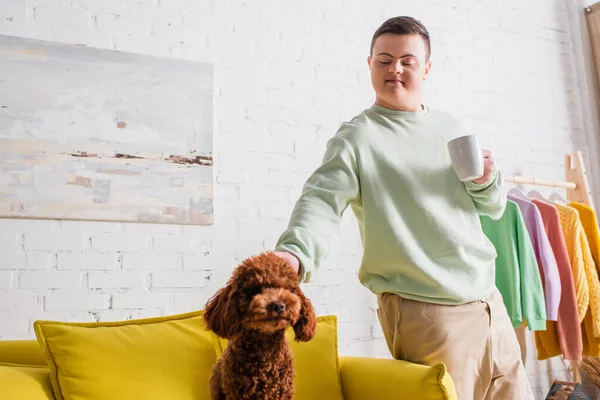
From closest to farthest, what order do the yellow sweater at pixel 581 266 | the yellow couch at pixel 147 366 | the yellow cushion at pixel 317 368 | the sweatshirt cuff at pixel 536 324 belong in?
the yellow couch at pixel 147 366 → the yellow cushion at pixel 317 368 → the sweatshirt cuff at pixel 536 324 → the yellow sweater at pixel 581 266

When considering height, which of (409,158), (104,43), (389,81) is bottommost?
(409,158)

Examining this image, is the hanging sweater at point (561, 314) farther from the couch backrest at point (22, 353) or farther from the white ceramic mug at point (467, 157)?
the couch backrest at point (22, 353)

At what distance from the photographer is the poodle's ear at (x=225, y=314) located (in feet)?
3.03

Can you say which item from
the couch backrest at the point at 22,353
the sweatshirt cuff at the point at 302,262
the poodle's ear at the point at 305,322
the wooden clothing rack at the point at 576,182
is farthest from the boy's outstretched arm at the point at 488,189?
the wooden clothing rack at the point at 576,182

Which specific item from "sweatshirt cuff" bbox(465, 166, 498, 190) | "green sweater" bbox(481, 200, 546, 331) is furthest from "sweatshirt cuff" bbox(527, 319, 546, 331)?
"sweatshirt cuff" bbox(465, 166, 498, 190)

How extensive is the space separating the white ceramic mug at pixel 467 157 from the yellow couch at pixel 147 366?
1.57 ft

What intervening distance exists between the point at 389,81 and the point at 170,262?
126 centimetres

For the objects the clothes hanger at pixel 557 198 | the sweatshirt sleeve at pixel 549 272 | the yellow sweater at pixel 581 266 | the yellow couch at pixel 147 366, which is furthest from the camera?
the clothes hanger at pixel 557 198

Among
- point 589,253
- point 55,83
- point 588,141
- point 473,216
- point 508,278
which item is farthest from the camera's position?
point 588,141

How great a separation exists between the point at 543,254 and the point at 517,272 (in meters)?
0.23

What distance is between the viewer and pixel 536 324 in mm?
2527

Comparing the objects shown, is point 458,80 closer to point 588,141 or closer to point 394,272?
point 588,141

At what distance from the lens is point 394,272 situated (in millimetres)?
1475

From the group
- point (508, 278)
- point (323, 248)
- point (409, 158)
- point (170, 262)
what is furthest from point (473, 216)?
point (170, 262)
